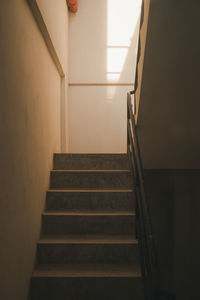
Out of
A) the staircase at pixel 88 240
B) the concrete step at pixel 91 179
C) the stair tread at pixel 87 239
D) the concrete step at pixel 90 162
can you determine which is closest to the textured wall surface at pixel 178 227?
the concrete step at pixel 90 162

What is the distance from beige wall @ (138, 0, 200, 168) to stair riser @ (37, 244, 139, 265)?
1.31m

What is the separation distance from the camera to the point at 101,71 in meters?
5.19

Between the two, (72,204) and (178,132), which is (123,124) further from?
(72,204)

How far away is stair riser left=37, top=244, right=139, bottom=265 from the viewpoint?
229cm

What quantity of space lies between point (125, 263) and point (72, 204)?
81cm

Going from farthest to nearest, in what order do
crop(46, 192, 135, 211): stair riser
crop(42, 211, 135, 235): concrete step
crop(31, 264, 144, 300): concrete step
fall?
crop(46, 192, 135, 211): stair riser, crop(42, 211, 135, 235): concrete step, crop(31, 264, 144, 300): concrete step

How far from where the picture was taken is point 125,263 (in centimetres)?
228

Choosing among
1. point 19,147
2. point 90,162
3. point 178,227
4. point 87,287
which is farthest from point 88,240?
point 178,227

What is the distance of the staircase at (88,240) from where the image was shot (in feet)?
6.72

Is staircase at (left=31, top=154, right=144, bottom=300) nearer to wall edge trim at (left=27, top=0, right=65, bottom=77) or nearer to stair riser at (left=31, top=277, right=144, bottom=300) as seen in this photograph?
stair riser at (left=31, top=277, right=144, bottom=300)

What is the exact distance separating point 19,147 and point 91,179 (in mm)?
1272

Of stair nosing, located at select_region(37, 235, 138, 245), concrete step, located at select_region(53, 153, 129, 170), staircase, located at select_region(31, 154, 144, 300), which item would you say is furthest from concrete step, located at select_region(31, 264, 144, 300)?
concrete step, located at select_region(53, 153, 129, 170)

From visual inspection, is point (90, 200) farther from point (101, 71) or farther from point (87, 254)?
point (101, 71)

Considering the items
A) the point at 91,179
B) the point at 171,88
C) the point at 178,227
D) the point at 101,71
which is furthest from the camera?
the point at 101,71
